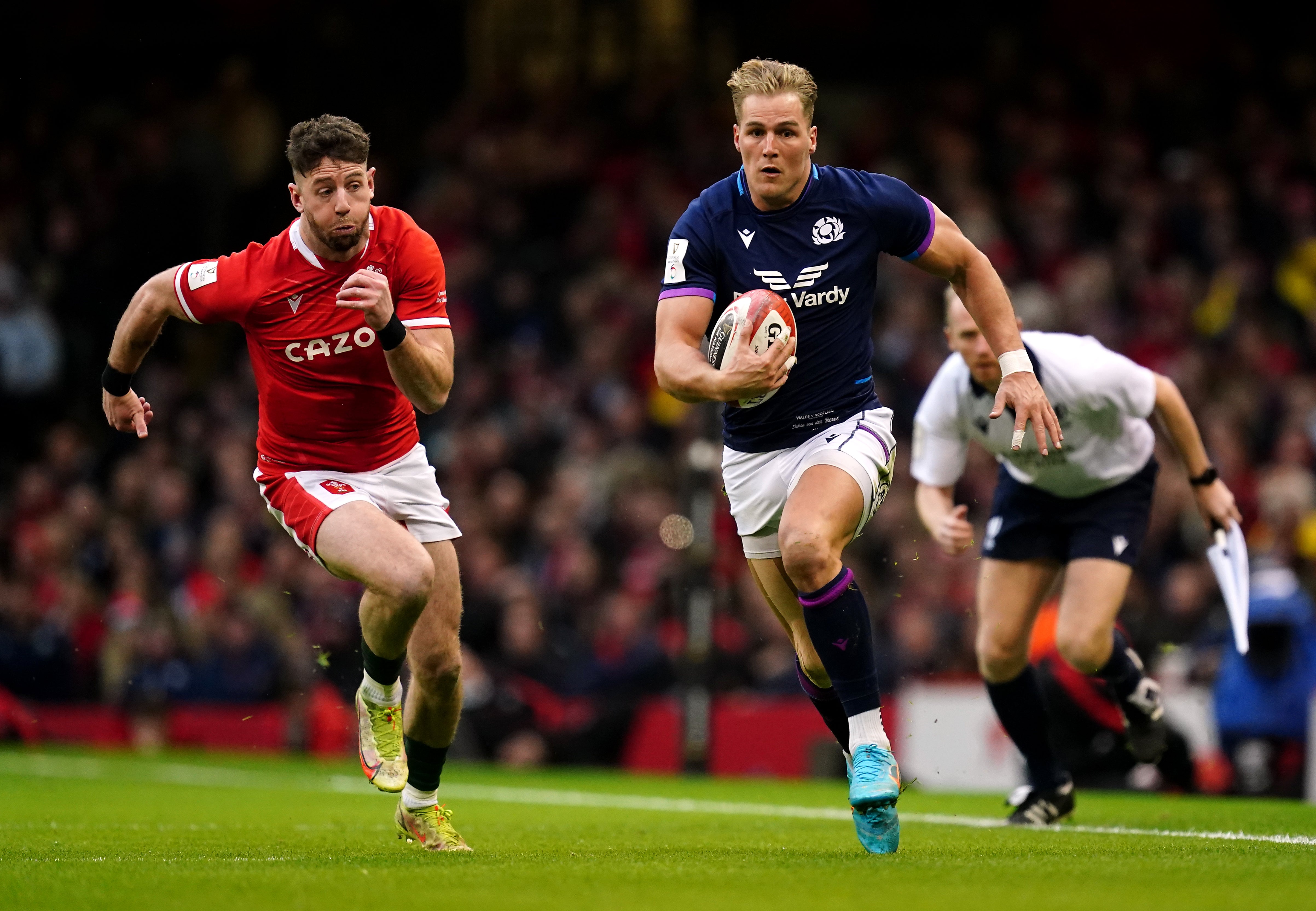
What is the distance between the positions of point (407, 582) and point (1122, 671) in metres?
3.56

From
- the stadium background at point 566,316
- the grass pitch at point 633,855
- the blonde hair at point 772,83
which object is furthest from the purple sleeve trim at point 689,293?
the stadium background at point 566,316

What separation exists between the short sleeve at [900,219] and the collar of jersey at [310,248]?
6.30ft

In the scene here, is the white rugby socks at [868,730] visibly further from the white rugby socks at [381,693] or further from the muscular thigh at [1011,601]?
the muscular thigh at [1011,601]

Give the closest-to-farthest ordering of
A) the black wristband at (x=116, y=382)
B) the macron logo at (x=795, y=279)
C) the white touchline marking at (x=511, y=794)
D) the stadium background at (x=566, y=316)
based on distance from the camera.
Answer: the macron logo at (x=795, y=279), the black wristband at (x=116, y=382), the white touchline marking at (x=511, y=794), the stadium background at (x=566, y=316)

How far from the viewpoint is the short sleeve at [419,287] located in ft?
22.8

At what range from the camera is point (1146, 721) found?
8508 millimetres

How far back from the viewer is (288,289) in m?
7.07

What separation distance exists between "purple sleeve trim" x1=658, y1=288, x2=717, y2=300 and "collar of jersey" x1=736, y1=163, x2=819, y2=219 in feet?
1.26

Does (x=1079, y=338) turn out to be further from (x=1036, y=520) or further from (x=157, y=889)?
(x=157, y=889)

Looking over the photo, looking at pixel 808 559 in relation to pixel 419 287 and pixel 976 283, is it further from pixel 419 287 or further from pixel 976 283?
pixel 419 287

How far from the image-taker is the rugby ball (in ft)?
20.8

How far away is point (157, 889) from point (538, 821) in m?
3.84

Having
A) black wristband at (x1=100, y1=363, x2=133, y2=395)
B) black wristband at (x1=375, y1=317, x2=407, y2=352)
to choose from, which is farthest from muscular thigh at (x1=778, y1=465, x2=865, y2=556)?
black wristband at (x1=100, y1=363, x2=133, y2=395)

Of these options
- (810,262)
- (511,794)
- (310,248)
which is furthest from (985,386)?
(511,794)
